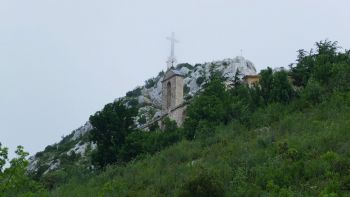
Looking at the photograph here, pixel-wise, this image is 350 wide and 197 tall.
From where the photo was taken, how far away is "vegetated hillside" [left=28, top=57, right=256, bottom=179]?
5688 cm

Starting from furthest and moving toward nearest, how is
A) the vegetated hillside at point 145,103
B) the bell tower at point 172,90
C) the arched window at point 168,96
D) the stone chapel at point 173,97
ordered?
1. the vegetated hillside at point 145,103
2. the arched window at point 168,96
3. the bell tower at point 172,90
4. the stone chapel at point 173,97

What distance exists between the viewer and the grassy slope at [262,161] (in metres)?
18.3

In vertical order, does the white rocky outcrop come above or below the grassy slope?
above

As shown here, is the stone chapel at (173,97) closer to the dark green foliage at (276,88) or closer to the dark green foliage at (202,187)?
the dark green foliage at (276,88)

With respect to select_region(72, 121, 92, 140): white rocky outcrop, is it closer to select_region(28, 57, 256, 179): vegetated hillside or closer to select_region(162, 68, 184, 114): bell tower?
select_region(28, 57, 256, 179): vegetated hillside

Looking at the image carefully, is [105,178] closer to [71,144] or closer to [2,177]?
[2,177]

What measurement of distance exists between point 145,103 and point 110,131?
30407 mm

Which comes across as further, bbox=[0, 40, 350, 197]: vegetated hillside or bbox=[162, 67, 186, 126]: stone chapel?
bbox=[162, 67, 186, 126]: stone chapel

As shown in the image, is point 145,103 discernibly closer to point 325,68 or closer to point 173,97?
point 173,97

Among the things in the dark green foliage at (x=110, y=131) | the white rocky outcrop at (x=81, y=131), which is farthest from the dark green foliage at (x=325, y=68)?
the white rocky outcrop at (x=81, y=131)

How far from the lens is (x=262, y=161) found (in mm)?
21188

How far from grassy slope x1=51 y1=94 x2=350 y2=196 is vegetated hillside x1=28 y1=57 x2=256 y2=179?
89.8 ft

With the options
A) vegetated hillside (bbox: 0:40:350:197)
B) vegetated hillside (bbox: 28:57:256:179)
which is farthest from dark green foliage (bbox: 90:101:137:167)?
vegetated hillside (bbox: 28:57:256:179)

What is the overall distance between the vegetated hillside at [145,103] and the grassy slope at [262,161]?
89.8 ft
